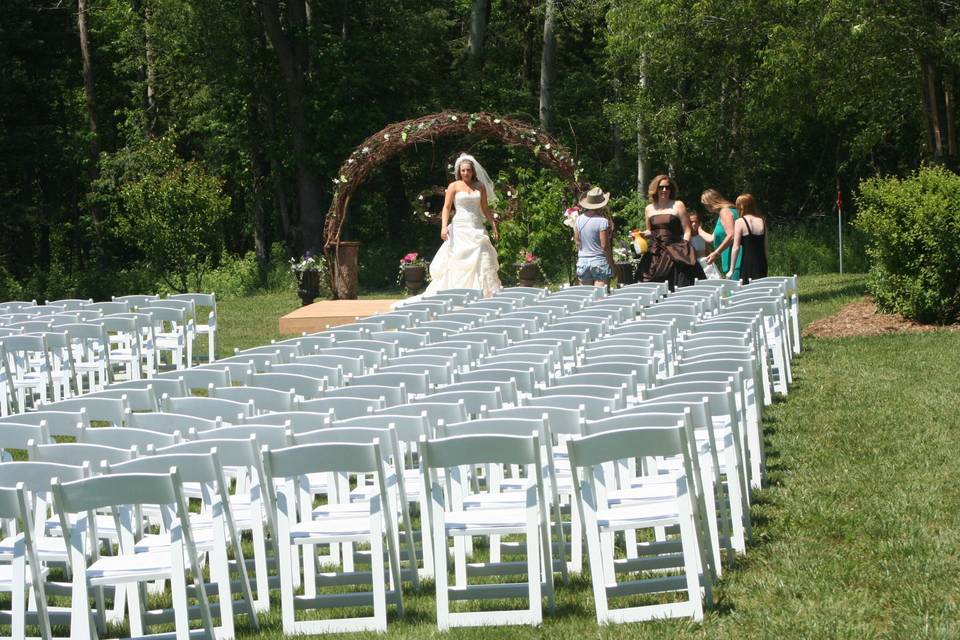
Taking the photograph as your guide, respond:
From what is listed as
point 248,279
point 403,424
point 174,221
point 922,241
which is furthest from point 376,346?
point 248,279

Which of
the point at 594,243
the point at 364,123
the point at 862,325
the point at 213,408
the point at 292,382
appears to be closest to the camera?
the point at 213,408

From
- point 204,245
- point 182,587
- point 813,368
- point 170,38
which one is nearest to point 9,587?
point 182,587

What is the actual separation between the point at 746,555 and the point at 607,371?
1.64 meters

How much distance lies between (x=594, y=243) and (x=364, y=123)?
17074 millimetres

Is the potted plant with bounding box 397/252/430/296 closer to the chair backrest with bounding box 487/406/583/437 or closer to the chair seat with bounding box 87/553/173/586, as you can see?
the chair backrest with bounding box 487/406/583/437

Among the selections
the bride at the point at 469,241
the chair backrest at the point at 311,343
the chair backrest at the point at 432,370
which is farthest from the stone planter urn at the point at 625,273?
the chair backrest at the point at 432,370

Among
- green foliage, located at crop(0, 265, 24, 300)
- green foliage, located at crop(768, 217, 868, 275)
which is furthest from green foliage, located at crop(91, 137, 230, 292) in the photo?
green foliage, located at crop(768, 217, 868, 275)

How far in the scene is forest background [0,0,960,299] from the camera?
22.8 m

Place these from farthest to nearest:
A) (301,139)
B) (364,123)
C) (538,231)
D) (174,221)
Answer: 1. (364,123)
2. (301,139)
3. (174,221)
4. (538,231)

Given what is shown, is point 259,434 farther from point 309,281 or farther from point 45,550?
point 309,281

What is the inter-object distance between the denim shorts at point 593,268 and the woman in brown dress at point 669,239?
490 millimetres

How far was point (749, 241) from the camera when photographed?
14.7 metres

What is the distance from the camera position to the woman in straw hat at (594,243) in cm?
1465

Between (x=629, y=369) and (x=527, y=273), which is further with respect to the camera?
(x=527, y=273)
